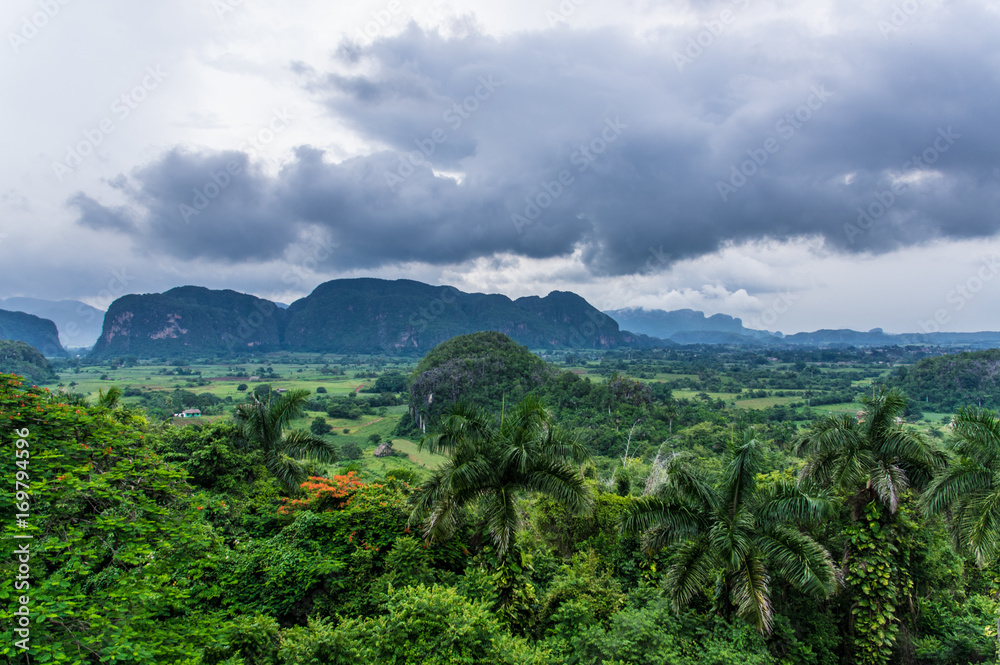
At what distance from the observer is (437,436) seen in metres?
11.2

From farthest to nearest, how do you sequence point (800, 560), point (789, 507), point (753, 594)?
point (789, 507), point (800, 560), point (753, 594)

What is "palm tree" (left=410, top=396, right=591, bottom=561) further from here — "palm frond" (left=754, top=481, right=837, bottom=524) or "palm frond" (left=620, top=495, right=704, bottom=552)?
"palm frond" (left=754, top=481, right=837, bottom=524)

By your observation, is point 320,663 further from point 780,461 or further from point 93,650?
point 780,461

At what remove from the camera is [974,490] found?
30.1ft

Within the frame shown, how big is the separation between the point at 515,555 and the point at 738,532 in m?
4.76

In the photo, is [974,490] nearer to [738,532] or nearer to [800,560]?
[800,560]

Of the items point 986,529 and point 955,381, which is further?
point 955,381

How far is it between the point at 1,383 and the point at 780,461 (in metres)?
40.2

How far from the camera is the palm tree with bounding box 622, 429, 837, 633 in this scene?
8.59 metres

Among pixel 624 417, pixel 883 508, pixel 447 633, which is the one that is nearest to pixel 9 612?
pixel 447 633

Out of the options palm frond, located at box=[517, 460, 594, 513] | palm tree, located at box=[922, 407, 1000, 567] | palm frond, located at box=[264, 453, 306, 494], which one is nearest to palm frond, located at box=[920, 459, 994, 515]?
palm tree, located at box=[922, 407, 1000, 567]

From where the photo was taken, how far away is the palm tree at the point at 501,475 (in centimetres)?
970

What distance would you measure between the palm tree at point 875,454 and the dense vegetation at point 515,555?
0.05m

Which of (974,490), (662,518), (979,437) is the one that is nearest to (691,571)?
(662,518)
